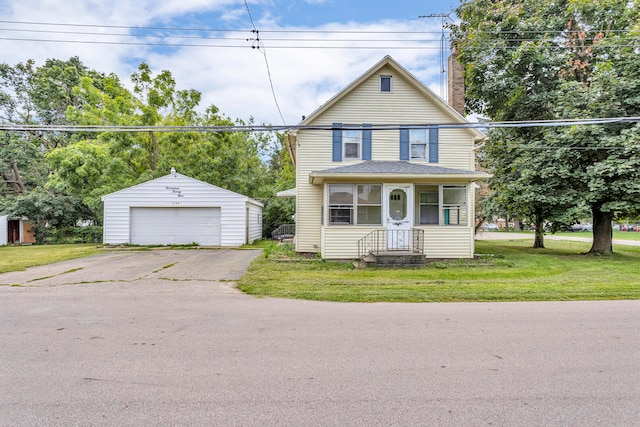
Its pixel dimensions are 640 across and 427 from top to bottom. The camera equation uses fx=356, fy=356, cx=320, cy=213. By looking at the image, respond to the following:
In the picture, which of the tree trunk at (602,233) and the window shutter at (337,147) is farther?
the tree trunk at (602,233)

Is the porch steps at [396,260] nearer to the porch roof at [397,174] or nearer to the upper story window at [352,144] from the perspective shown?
the porch roof at [397,174]

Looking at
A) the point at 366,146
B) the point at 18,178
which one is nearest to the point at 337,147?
the point at 366,146

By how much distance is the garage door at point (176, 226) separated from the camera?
18859mm

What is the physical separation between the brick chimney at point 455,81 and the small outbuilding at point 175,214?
11.5m

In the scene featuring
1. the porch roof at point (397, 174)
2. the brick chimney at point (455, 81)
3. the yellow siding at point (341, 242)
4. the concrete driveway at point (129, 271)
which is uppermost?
the brick chimney at point (455, 81)

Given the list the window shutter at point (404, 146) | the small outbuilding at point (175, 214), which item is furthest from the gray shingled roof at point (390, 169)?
the small outbuilding at point (175, 214)

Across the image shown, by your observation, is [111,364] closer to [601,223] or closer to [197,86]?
[601,223]

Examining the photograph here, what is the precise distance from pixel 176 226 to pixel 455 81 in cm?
1569

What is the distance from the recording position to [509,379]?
11.9ft

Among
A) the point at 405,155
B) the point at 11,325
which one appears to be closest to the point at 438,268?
the point at 405,155

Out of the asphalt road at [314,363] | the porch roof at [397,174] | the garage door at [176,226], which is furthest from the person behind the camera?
the garage door at [176,226]

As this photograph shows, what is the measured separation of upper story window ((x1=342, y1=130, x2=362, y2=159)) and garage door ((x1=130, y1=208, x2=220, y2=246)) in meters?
8.43

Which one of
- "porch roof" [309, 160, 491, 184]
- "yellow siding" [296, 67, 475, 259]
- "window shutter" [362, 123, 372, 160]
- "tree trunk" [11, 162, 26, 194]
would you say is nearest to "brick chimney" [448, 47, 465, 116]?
"yellow siding" [296, 67, 475, 259]

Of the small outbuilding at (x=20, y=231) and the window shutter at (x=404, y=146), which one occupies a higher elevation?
the window shutter at (x=404, y=146)
